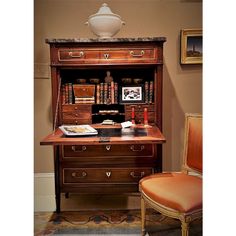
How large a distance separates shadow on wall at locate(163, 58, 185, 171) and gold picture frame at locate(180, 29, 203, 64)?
0.32 meters

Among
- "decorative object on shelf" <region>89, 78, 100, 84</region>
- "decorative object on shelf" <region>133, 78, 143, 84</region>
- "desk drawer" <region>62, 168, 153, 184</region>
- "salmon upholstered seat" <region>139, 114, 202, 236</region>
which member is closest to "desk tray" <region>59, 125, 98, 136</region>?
"desk drawer" <region>62, 168, 153, 184</region>

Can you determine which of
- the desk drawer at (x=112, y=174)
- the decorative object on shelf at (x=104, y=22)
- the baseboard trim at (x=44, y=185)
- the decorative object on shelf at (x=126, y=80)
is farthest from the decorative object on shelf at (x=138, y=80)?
the baseboard trim at (x=44, y=185)

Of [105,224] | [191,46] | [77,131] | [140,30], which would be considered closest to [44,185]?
[105,224]

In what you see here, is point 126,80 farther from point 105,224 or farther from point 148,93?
point 105,224

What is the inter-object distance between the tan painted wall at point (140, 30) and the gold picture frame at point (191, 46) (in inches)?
2.7

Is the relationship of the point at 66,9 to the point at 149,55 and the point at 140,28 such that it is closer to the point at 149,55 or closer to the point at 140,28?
the point at 140,28

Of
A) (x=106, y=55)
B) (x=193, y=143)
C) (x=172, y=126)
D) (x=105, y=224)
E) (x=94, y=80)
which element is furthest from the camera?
(x=172, y=126)

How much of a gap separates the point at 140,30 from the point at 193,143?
1597mm

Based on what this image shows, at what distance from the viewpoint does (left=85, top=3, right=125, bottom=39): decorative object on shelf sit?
2.65 metres

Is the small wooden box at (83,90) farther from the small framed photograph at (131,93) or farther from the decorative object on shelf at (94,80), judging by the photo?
the small framed photograph at (131,93)

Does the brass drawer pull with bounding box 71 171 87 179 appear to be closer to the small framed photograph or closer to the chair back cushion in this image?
the small framed photograph

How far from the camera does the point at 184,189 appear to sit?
200 centimetres

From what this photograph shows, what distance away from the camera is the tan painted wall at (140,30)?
330 centimetres
